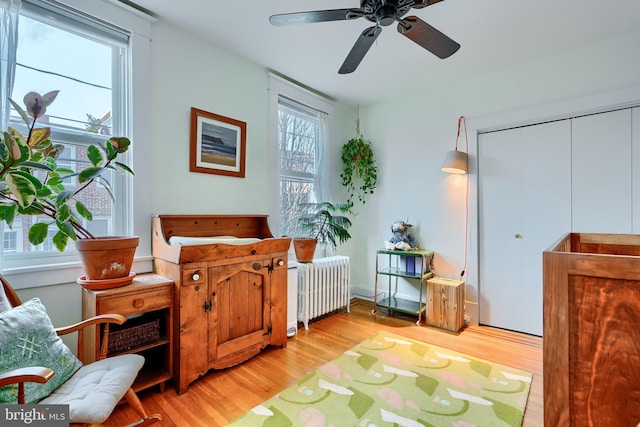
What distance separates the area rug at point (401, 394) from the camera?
5.18 ft

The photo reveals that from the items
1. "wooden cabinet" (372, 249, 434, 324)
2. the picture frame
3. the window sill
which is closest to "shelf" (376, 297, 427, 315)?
"wooden cabinet" (372, 249, 434, 324)

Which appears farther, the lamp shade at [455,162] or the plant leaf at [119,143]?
the lamp shade at [455,162]

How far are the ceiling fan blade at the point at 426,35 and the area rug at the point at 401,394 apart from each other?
2.05m

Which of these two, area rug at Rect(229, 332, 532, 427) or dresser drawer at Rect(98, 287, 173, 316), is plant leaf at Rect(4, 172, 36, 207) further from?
area rug at Rect(229, 332, 532, 427)

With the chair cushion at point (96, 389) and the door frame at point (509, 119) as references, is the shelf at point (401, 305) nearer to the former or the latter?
the door frame at point (509, 119)

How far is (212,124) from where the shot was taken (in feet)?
7.97

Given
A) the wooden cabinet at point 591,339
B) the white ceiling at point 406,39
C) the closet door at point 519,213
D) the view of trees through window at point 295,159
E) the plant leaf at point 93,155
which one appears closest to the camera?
the wooden cabinet at point 591,339

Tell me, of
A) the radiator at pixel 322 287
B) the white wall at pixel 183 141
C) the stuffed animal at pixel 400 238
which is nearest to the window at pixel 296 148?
the white wall at pixel 183 141

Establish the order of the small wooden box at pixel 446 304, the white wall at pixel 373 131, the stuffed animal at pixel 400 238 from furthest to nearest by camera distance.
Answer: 1. the stuffed animal at pixel 400 238
2. the small wooden box at pixel 446 304
3. the white wall at pixel 373 131

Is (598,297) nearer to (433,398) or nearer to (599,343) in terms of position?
(599,343)

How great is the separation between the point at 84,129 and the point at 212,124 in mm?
854

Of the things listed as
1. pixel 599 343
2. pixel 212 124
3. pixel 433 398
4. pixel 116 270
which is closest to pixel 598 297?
pixel 599 343

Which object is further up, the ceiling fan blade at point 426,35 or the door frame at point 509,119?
the ceiling fan blade at point 426,35

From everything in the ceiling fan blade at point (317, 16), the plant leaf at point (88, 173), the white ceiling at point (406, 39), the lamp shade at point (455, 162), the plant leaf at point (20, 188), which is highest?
the white ceiling at point (406, 39)
